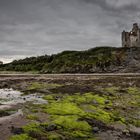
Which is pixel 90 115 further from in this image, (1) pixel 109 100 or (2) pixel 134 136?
(1) pixel 109 100

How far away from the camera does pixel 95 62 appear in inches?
3147

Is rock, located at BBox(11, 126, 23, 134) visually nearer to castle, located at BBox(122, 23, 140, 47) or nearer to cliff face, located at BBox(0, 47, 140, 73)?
cliff face, located at BBox(0, 47, 140, 73)

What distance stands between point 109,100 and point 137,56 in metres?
52.4

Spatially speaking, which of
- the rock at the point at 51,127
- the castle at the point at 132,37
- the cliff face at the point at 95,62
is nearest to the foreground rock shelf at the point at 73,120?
the rock at the point at 51,127

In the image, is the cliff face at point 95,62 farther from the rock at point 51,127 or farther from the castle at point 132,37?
the rock at point 51,127

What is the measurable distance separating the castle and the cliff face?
608 inches

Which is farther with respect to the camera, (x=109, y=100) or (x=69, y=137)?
(x=109, y=100)

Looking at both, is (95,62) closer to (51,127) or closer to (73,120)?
(73,120)

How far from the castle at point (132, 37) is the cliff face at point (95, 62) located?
15451mm

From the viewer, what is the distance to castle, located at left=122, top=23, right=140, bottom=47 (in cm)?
10262

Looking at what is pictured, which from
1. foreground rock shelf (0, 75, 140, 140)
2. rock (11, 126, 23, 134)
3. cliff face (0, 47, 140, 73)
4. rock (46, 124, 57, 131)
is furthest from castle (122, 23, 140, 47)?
rock (11, 126, 23, 134)

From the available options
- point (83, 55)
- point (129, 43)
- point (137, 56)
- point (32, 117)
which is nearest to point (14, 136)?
point (32, 117)

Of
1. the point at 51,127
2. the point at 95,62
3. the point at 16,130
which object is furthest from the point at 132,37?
the point at 16,130

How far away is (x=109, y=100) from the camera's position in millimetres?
28453
